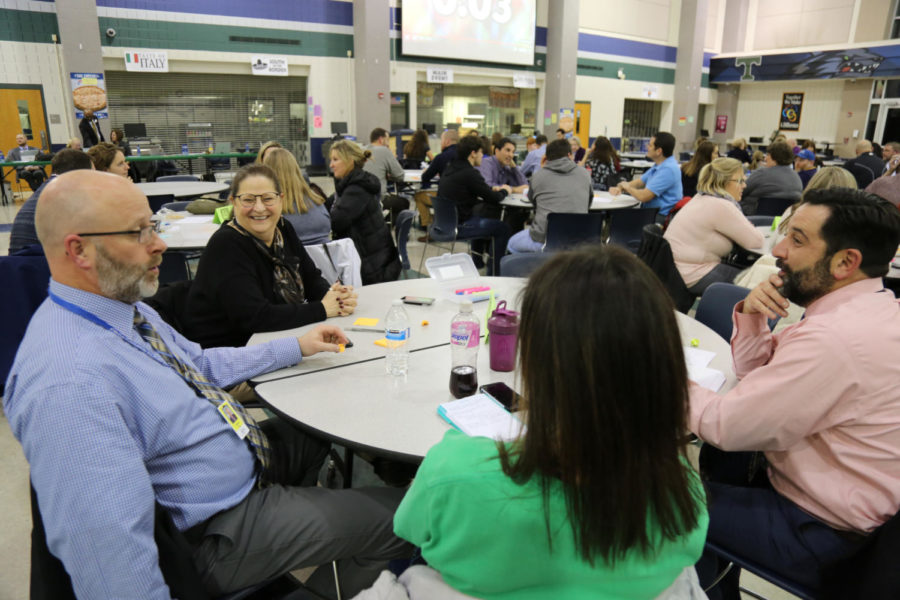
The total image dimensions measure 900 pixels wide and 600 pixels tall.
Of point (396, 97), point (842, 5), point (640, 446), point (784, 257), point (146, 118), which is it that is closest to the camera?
point (640, 446)

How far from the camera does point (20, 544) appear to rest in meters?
2.29

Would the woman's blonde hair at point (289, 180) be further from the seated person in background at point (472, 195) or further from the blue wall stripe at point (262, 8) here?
the blue wall stripe at point (262, 8)

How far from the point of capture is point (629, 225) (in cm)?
504

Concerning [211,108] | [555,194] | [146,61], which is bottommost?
[555,194]

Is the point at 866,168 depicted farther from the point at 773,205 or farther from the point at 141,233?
the point at 141,233

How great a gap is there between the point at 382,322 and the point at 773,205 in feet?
15.9

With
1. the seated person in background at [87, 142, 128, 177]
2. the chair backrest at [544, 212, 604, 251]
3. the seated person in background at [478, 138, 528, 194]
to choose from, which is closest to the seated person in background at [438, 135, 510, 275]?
the seated person in background at [478, 138, 528, 194]

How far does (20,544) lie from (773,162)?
6811mm

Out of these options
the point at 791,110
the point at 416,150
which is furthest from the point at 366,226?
the point at 791,110

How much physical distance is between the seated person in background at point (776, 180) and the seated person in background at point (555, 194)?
6.86 feet

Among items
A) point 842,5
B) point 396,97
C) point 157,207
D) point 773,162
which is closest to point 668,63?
point 842,5

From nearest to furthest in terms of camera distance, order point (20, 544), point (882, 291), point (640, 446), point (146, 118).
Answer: point (640, 446)
point (882, 291)
point (20, 544)
point (146, 118)

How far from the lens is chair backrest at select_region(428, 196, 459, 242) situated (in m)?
5.66

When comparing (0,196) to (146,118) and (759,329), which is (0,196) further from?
(759,329)
